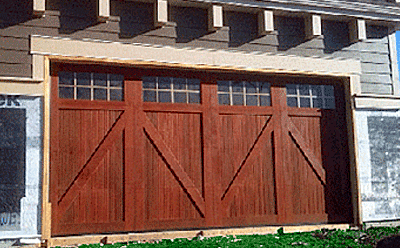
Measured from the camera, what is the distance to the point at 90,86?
27.5 feet

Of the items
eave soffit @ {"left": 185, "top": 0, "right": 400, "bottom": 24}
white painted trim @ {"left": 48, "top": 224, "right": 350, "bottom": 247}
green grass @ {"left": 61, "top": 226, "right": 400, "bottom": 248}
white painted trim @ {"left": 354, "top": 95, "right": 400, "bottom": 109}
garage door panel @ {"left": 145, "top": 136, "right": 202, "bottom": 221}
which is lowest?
green grass @ {"left": 61, "top": 226, "right": 400, "bottom": 248}

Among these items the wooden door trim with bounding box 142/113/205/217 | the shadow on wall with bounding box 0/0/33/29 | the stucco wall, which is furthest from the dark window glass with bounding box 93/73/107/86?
the shadow on wall with bounding box 0/0/33/29

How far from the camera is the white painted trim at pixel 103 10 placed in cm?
806

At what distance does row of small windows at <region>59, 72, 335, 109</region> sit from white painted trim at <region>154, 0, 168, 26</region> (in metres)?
1.01

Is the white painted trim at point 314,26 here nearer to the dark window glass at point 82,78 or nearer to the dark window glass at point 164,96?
the dark window glass at point 164,96

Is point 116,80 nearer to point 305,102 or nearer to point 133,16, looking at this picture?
point 133,16

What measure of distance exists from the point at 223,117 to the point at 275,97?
1.16 metres

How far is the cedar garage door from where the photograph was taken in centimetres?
816

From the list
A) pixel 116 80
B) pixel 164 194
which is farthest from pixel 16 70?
pixel 164 194

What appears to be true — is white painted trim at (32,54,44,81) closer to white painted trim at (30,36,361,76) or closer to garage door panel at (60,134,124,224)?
white painted trim at (30,36,361,76)

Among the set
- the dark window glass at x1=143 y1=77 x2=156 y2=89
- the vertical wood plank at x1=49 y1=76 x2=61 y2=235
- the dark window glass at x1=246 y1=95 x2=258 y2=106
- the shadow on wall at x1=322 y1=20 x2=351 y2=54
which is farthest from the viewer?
the shadow on wall at x1=322 y1=20 x2=351 y2=54

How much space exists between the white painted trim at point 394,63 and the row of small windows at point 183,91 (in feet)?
4.30

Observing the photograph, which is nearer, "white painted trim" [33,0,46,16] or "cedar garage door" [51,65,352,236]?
"white painted trim" [33,0,46,16]

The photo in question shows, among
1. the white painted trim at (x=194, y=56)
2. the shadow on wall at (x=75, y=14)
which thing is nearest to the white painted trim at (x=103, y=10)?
the shadow on wall at (x=75, y=14)
